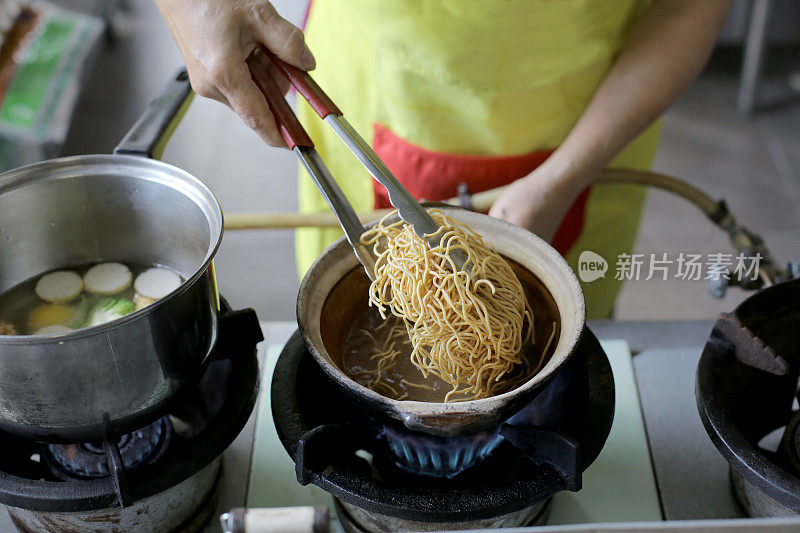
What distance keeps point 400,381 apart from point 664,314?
2.20 m

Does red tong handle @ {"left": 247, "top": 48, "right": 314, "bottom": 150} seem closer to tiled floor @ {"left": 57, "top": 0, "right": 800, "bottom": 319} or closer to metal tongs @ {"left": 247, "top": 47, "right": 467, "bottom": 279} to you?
metal tongs @ {"left": 247, "top": 47, "right": 467, "bottom": 279}

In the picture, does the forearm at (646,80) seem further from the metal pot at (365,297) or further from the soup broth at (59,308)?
the soup broth at (59,308)

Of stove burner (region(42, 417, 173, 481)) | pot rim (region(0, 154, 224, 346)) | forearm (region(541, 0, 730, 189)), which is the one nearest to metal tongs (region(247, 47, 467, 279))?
pot rim (region(0, 154, 224, 346))

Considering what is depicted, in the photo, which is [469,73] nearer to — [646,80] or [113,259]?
[646,80]

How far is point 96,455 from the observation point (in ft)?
3.21

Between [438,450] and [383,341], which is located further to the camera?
[383,341]

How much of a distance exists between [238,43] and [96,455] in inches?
23.0

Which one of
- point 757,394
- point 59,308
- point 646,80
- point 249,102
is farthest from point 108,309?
point 646,80

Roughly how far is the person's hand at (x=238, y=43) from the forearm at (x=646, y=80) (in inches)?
21.7

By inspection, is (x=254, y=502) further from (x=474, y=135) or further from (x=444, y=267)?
(x=474, y=135)

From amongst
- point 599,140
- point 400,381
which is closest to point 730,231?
point 599,140

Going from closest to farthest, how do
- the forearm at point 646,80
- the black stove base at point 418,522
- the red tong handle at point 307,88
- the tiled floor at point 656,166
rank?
the black stove base at point 418,522
the red tong handle at point 307,88
the forearm at point 646,80
the tiled floor at point 656,166

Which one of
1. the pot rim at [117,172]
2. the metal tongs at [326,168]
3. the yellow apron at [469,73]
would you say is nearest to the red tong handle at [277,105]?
the metal tongs at [326,168]

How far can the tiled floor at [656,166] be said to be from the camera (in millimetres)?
3012
